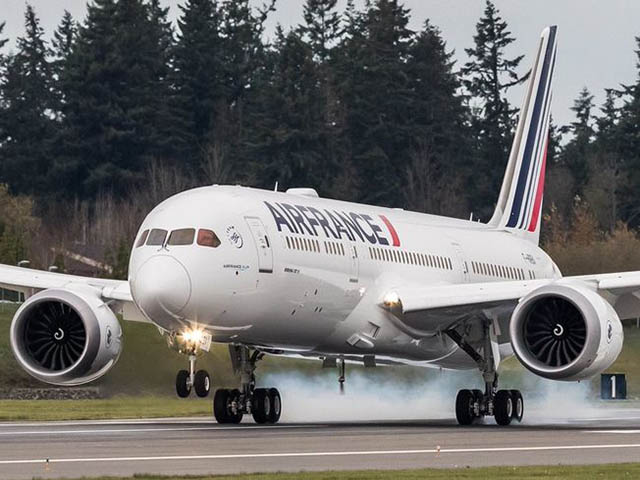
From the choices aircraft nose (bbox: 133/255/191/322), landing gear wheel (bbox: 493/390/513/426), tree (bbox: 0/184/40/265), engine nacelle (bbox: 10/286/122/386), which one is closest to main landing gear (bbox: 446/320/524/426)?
landing gear wheel (bbox: 493/390/513/426)

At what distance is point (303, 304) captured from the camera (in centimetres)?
3372

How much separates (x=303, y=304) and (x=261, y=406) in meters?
2.21

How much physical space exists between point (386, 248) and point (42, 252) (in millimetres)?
49638

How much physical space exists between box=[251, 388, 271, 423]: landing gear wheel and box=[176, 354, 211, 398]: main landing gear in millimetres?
2735

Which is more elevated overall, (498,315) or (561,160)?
(561,160)

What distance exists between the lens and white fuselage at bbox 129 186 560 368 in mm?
31281

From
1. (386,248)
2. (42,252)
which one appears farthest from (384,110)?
(386,248)

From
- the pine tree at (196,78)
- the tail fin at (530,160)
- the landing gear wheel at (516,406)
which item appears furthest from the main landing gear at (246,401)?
the pine tree at (196,78)

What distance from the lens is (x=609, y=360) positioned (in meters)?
32.9

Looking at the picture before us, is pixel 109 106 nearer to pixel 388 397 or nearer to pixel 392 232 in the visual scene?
pixel 388 397

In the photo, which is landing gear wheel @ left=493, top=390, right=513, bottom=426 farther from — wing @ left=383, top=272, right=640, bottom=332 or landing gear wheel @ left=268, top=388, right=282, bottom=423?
landing gear wheel @ left=268, top=388, right=282, bottom=423

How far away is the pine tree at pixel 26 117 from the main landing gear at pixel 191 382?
77.7 m

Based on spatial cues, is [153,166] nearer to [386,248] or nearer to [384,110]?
[384,110]

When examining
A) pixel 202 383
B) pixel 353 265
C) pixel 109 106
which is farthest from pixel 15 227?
pixel 202 383
